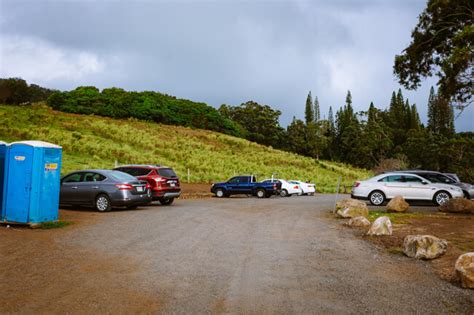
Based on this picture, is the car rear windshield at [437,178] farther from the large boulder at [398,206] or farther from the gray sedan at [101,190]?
the gray sedan at [101,190]

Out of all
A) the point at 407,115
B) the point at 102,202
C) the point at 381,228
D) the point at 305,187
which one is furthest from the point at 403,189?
the point at 407,115

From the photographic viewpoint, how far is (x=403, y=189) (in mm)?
19516

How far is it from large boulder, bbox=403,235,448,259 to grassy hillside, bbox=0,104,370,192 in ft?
83.5

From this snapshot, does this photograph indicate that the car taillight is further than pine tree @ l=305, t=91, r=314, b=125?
No

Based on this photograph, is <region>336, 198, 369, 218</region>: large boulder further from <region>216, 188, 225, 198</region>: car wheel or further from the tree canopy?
<region>216, 188, 225, 198</region>: car wheel

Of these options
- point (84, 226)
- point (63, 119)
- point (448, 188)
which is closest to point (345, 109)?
point (63, 119)

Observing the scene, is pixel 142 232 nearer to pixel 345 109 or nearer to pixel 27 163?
pixel 27 163

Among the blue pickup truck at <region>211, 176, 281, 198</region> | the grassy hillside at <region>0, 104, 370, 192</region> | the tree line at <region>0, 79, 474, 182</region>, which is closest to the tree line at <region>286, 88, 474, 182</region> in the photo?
the tree line at <region>0, 79, 474, 182</region>

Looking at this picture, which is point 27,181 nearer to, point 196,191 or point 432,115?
point 196,191

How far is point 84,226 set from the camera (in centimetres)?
1216

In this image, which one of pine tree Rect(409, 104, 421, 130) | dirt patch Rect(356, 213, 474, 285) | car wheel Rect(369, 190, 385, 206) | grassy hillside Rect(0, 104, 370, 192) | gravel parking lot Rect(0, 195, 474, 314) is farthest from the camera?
pine tree Rect(409, 104, 421, 130)

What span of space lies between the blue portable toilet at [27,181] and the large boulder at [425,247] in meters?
9.03

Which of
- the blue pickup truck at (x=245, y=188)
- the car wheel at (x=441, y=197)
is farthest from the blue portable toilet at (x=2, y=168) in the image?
the blue pickup truck at (x=245, y=188)

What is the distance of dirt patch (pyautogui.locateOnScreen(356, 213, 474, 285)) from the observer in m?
7.79
